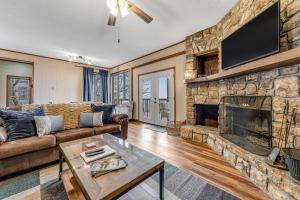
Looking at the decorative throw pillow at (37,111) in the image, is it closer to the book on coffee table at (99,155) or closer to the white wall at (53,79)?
the book on coffee table at (99,155)

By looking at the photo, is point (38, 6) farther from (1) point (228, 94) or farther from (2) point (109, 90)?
(2) point (109, 90)

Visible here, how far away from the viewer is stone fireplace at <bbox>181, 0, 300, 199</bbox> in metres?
1.49

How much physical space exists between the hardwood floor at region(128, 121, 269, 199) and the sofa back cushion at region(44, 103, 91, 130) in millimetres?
1314

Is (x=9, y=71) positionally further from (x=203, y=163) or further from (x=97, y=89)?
(x=203, y=163)

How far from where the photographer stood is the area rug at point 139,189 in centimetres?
148

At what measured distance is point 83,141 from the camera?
1.93 meters

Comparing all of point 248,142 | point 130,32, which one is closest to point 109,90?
point 130,32

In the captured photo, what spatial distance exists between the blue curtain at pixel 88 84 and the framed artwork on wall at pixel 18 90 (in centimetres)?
194

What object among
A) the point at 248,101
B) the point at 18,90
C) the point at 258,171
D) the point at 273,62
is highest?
the point at 273,62

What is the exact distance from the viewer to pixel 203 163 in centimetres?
220

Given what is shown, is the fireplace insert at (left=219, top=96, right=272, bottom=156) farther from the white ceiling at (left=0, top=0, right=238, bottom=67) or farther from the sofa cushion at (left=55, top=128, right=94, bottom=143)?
the sofa cushion at (left=55, top=128, right=94, bottom=143)

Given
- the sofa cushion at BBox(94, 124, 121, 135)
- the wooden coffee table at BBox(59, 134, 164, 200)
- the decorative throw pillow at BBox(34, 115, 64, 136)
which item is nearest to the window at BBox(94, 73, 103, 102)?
the sofa cushion at BBox(94, 124, 121, 135)

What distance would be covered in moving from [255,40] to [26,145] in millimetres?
3507

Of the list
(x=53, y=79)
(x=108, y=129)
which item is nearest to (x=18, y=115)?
(x=108, y=129)
